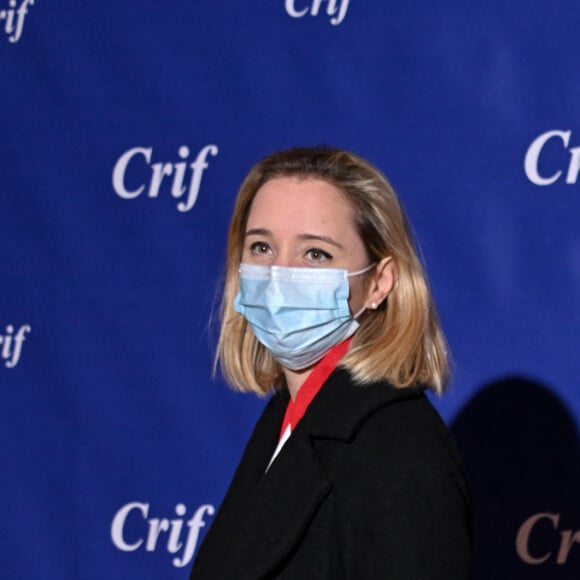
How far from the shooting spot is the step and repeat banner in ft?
7.91

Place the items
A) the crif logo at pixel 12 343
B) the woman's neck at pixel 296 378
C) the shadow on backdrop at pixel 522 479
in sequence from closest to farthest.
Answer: the woman's neck at pixel 296 378, the shadow on backdrop at pixel 522 479, the crif logo at pixel 12 343

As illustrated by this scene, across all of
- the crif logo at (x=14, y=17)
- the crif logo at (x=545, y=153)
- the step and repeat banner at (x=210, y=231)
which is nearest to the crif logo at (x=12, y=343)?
the step and repeat banner at (x=210, y=231)

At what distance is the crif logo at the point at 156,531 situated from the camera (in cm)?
279

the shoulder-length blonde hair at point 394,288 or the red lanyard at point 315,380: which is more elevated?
the shoulder-length blonde hair at point 394,288

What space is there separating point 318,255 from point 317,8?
3.83 ft

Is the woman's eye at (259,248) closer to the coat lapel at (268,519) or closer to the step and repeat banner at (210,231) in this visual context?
the coat lapel at (268,519)

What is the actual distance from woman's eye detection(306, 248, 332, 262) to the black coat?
0.51 ft

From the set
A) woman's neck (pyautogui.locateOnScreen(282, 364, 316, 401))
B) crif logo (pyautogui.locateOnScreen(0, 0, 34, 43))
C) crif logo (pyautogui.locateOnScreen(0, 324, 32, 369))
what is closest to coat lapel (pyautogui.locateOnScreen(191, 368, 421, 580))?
woman's neck (pyautogui.locateOnScreen(282, 364, 316, 401))

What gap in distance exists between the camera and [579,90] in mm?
2383

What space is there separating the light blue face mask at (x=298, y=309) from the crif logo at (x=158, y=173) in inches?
42.1

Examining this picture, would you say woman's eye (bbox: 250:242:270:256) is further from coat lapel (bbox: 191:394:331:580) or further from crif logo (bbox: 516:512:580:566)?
crif logo (bbox: 516:512:580:566)

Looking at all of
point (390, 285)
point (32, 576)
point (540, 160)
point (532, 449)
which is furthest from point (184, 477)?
point (390, 285)

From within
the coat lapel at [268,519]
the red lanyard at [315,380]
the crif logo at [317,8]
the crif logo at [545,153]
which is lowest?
the coat lapel at [268,519]

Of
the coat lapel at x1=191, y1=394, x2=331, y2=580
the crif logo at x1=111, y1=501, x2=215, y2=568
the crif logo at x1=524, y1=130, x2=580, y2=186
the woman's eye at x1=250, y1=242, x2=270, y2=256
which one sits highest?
the crif logo at x1=524, y1=130, x2=580, y2=186
